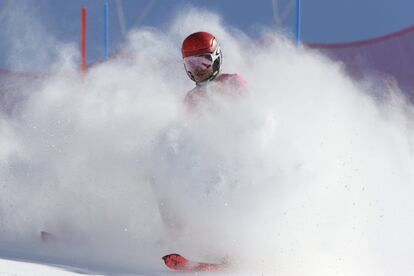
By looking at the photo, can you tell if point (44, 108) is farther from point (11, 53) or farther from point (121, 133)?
point (11, 53)

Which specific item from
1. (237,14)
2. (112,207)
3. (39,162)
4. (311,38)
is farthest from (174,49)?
(112,207)

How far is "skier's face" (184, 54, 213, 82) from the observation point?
11.5ft

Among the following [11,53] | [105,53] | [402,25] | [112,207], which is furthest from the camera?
[11,53]

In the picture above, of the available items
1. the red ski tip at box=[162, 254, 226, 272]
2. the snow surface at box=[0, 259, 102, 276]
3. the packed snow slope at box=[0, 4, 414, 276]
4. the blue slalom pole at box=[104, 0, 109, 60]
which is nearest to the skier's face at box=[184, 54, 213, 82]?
the packed snow slope at box=[0, 4, 414, 276]

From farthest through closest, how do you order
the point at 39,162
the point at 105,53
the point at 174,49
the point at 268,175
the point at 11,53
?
the point at 11,53, the point at 105,53, the point at 174,49, the point at 39,162, the point at 268,175

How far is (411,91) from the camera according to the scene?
625 centimetres

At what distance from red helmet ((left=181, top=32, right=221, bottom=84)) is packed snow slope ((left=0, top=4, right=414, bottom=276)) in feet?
0.77

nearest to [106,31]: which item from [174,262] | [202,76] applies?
[202,76]

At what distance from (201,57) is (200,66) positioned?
5 centimetres

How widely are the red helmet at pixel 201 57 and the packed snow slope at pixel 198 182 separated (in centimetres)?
23

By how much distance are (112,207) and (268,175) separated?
1067mm

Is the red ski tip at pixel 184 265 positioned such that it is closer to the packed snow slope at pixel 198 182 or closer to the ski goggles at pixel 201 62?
the packed snow slope at pixel 198 182

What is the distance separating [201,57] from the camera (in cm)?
350

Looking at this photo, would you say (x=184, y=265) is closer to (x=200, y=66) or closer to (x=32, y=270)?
(x=32, y=270)
